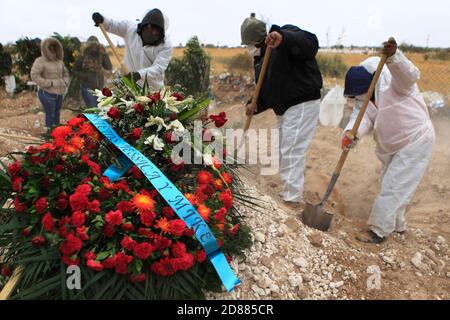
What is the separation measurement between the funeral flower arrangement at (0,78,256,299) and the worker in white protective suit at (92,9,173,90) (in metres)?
1.78

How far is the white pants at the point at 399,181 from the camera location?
340cm

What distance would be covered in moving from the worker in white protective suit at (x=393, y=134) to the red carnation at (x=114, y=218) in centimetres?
231

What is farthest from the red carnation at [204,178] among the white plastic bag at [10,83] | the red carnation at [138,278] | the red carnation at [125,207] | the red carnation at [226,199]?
the white plastic bag at [10,83]

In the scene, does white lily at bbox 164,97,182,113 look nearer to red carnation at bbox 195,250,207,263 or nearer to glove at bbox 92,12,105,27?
red carnation at bbox 195,250,207,263

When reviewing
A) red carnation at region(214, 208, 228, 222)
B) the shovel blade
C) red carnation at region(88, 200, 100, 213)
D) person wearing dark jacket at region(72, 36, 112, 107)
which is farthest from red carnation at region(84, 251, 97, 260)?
person wearing dark jacket at region(72, 36, 112, 107)

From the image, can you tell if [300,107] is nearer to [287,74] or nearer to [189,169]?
[287,74]

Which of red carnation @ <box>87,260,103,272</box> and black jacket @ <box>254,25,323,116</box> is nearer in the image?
red carnation @ <box>87,260,103,272</box>

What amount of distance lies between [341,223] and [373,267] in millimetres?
1060

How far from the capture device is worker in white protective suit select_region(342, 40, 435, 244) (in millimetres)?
3311

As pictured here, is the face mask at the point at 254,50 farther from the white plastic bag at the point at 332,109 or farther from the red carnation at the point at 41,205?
the white plastic bag at the point at 332,109

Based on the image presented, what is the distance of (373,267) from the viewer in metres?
2.77

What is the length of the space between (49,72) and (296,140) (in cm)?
401
